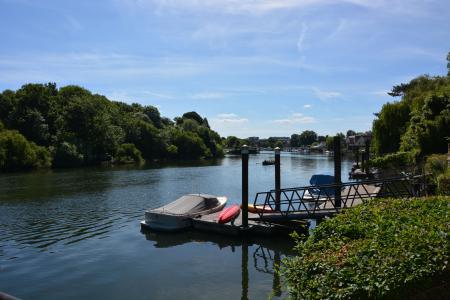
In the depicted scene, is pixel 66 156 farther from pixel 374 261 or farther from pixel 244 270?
pixel 374 261

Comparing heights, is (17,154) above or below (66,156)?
above

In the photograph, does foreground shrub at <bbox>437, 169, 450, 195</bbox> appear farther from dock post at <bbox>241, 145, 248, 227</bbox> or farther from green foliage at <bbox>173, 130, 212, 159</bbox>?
green foliage at <bbox>173, 130, 212, 159</bbox>

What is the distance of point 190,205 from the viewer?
2747 centimetres

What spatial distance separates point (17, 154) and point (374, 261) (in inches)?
3310

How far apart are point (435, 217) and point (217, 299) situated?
8495 mm

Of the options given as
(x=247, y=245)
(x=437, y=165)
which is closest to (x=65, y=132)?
(x=437, y=165)

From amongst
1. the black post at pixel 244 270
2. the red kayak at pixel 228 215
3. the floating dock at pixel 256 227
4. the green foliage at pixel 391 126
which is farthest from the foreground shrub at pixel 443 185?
the green foliage at pixel 391 126

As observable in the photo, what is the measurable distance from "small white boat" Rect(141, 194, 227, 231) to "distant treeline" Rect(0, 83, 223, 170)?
6035 centimetres

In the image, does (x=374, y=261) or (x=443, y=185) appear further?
(x=443, y=185)

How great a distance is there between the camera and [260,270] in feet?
61.7

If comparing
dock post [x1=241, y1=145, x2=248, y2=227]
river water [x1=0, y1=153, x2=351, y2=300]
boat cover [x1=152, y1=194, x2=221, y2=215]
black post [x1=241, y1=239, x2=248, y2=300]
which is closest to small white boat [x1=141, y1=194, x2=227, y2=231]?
boat cover [x1=152, y1=194, x2=221, y2=215]

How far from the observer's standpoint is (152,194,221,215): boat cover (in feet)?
88.0

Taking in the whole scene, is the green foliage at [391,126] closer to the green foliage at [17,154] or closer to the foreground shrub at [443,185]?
the foreground shrub at [443,185]

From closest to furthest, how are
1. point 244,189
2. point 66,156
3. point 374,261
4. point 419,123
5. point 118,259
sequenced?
1. point 374,261
2. point 118,259
3. point 244,189
4. point 419,123
5. point 66,156
